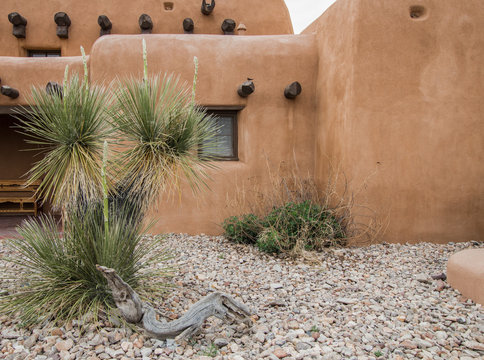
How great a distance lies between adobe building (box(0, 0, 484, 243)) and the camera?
5.71 meters

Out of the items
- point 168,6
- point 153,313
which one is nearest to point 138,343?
point 153,313

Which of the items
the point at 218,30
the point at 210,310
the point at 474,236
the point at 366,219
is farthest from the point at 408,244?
the point at 218,30

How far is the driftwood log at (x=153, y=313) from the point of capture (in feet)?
9.07

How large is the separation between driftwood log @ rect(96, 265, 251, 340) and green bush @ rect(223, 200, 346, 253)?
226 cm

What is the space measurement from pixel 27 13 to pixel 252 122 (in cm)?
614

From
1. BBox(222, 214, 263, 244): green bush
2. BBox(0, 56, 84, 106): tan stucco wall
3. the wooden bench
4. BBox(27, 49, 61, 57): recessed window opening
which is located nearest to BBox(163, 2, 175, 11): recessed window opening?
BBox(27, 49, 61, 57): recessed window opening

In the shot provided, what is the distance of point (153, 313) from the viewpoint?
290 cm

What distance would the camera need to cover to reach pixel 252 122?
674 cm

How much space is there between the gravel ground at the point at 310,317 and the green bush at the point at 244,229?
69cm

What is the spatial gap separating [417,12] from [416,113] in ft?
5.10

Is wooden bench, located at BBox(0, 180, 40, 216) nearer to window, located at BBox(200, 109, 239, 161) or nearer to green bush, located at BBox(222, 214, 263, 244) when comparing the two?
window, located at BBox(200, 109, 239, 161)

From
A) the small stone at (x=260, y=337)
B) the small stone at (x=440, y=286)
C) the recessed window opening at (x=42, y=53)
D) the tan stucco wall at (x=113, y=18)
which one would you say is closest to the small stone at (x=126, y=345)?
the small stone at (x=260, y=337)

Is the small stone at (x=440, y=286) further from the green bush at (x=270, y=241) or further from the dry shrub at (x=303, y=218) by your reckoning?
the green bush at (x=270, y=241)

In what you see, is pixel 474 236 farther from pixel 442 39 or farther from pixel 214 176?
pixel 214 176
